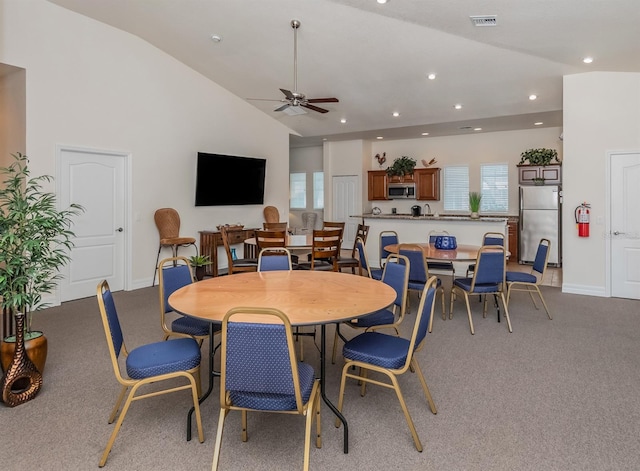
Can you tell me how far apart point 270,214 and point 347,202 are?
2604 mm

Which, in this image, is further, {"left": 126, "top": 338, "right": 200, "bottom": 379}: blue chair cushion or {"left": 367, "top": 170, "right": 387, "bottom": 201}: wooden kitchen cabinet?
{"left": 367, "top": 170, "right": 387, "bottom": 201}: wooden kitchen cabinet

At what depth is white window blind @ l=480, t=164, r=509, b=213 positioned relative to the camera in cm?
940

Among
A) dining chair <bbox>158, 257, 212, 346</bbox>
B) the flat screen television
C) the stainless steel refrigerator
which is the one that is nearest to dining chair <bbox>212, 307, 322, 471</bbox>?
dining chair <bbox>158, 257, 212, 346</bbox>

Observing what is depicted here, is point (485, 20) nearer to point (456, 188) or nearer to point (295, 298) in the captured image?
point (295, 298)

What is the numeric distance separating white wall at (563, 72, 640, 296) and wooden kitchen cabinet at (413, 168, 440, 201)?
399 centimetres

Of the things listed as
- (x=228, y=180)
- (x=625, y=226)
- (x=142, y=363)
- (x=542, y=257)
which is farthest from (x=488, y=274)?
(x=228, y=180)

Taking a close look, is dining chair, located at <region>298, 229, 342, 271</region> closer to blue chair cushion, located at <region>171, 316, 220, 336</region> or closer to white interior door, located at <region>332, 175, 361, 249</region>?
blue chair cushion, located at <region>171, 316, 220, 336</region>

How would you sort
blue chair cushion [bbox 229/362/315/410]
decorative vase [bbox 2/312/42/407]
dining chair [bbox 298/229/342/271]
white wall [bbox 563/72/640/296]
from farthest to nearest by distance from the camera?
white wall [bbox 563/72/640/296] → dining chair [bbox 298/229/342/271] → decorative vase [bbox 2/312/42/407] → blue chair cushion [bbox 229/362/315/410]

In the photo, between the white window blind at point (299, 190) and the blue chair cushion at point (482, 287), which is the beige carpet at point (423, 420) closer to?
the blue chair cushion at point (482, 287)

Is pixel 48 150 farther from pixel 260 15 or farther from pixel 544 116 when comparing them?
pixel 544 116

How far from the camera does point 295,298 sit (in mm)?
2488

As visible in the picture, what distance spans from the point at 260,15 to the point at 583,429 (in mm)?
5255

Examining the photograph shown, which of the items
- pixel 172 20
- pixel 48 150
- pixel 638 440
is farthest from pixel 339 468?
pixel 172 20

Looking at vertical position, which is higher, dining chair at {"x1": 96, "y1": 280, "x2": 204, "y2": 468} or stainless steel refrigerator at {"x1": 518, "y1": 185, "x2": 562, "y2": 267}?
stainless steel refrigerator at {"x1": 518, "y1": 185, "x2": 562, "y2": 267}
